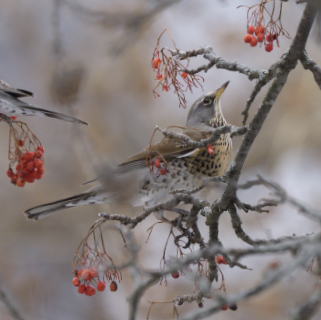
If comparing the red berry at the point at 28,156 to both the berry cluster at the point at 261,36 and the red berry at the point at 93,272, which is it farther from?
the berry cluster at the point at 261,36

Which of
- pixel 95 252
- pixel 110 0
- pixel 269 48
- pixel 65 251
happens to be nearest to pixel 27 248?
pixel 65 251

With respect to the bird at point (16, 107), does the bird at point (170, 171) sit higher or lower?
lower

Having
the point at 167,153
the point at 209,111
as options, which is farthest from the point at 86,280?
the point at 209,111

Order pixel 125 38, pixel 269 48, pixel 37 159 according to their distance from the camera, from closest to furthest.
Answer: pixel 269 48 → pixel 37 159 → pixel 125 38

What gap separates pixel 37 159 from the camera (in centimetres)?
239

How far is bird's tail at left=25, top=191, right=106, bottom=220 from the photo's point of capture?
3.02 m

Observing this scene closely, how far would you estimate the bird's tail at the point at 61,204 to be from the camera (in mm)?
3020

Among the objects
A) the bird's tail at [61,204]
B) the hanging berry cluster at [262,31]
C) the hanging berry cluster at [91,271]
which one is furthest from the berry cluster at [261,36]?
the bird's tail at [61,204]

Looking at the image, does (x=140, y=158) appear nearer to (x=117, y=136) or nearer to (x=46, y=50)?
(x=117, y=136)

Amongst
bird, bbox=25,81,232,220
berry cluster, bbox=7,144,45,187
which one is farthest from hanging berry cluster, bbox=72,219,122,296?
bird, bbox=25,81,232,220

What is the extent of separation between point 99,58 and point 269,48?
3.72 meters

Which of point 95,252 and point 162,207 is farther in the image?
point 95,252

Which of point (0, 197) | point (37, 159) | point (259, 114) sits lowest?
point (259, 114)

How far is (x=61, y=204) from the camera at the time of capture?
10.2 ft
